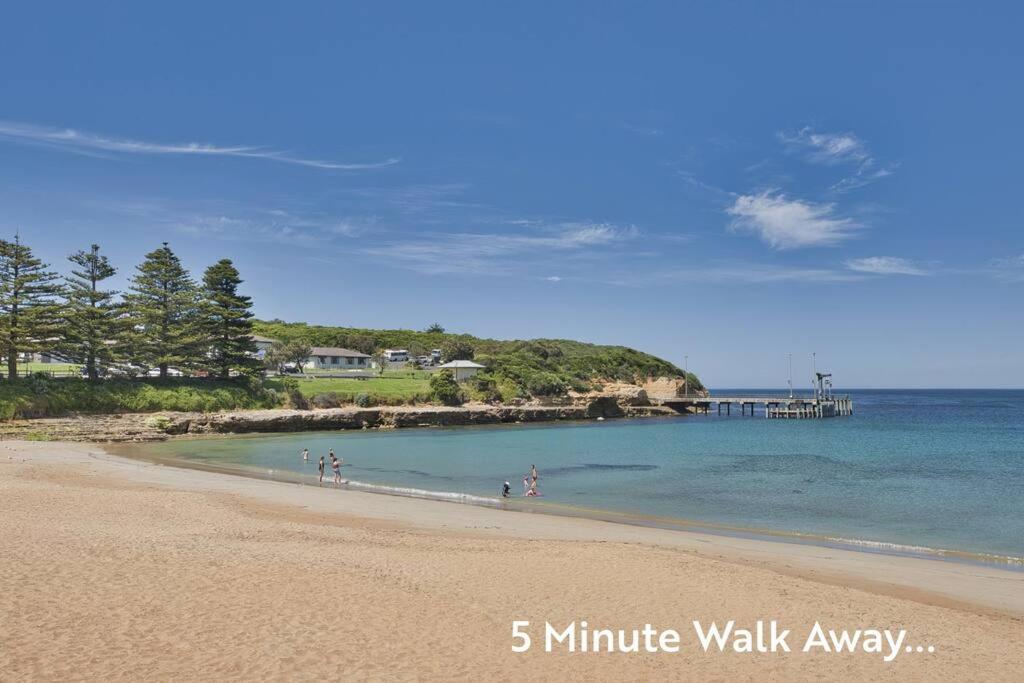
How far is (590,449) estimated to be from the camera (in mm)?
42969

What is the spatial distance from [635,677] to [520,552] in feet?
21.1

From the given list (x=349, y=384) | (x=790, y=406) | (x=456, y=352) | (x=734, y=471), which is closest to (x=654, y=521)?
(x=734, y=471)

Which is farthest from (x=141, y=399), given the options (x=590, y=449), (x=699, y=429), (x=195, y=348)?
(x=699, y=429)

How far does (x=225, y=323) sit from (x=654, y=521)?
1976 inches

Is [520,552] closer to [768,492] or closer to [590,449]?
[768,492]

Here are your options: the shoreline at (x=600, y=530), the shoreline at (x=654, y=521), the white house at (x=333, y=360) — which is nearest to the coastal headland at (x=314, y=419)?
the shoreline at (x=654, y=521)

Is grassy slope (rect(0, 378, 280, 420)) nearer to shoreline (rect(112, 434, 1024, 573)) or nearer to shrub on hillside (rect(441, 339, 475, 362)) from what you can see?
shoreline (rect(112, 434, 1024, 573))

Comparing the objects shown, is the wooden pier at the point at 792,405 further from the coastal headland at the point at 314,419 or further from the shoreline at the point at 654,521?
the shoreline at the point at 654,521

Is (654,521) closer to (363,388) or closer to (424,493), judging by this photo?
(424,493)

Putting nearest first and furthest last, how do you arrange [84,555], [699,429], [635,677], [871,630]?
[635,677] < [871,630] < [84,555] < [699,429]

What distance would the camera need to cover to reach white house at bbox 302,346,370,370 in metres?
84.2

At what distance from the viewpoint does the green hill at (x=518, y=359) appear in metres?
79.7

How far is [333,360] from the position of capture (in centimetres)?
8681

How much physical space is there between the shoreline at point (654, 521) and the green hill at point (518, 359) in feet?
149
